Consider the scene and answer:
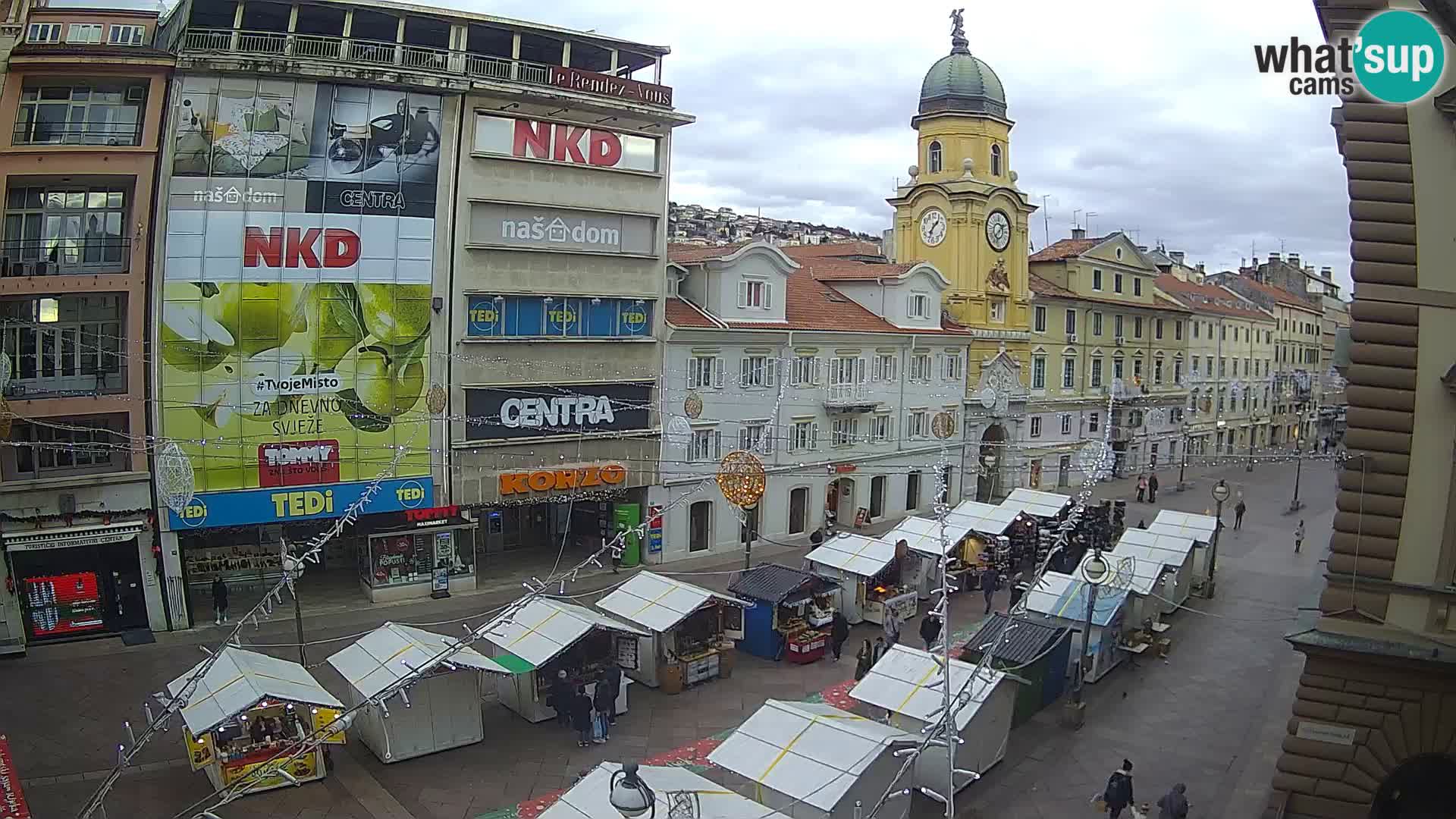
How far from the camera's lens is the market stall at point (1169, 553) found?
93.2 ft

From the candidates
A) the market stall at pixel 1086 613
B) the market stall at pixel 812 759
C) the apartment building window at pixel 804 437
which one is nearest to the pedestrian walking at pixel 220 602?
the market stall at pixel 812 759

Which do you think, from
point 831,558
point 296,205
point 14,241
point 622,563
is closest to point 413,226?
point 296,205

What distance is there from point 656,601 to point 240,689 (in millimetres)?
8919

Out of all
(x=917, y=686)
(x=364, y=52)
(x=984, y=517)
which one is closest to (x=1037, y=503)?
(x=984, y=517)

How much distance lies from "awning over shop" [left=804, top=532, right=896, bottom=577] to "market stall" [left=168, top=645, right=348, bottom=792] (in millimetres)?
13615

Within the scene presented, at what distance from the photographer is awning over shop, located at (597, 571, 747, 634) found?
74.0ft

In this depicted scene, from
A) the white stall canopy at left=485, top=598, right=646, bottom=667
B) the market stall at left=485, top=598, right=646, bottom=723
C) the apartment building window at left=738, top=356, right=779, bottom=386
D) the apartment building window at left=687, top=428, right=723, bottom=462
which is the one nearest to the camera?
the white stall canopy at left=485, top=598, right=646, bottom=667

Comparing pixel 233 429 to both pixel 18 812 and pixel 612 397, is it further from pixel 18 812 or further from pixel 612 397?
pixel 18 812

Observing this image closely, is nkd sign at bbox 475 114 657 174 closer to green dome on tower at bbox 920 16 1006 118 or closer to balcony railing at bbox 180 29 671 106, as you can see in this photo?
balcony railing at bbox 180 29 671 106

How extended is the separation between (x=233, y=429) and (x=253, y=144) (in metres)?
7.65

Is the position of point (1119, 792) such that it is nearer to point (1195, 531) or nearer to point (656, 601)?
point (656, 601)

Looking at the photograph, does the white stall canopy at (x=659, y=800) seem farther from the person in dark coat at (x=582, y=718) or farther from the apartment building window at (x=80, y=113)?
the apartment building window at (x=80, y=113)

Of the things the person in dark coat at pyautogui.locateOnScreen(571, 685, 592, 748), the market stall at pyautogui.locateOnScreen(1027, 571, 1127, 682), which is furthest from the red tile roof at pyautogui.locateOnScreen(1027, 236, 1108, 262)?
the person in dark coat at pyautogui.locateOnScreen(571, 685, 592, 748)

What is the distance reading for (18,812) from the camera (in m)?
14.3
